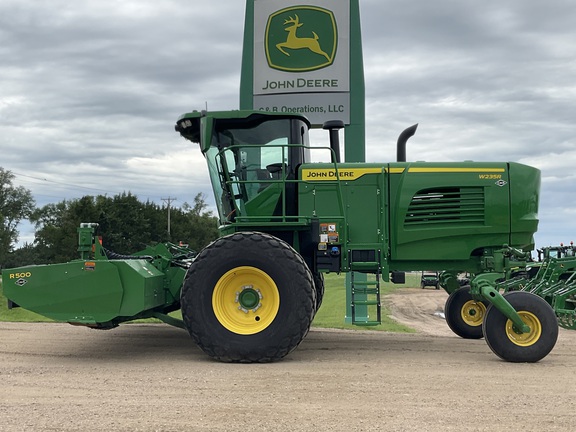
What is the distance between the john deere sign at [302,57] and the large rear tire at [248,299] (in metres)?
8.69

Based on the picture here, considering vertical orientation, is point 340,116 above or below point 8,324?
above

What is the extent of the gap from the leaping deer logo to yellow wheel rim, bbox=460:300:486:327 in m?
8.08

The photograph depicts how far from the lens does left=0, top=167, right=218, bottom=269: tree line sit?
6006cm

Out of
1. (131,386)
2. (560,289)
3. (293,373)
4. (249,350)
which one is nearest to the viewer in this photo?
(131,386)

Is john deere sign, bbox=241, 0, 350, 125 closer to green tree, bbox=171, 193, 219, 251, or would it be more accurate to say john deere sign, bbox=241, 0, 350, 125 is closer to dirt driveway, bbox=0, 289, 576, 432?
dirt driveway, bbox=0, 289, 576, 432

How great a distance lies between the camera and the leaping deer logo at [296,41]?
1560cm

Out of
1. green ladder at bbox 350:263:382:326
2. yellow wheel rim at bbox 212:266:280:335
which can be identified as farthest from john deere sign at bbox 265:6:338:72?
yellow wheel rim at bbox 212:266:280:335

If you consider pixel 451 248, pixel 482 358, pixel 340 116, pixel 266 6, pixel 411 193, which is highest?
pixel 266 6

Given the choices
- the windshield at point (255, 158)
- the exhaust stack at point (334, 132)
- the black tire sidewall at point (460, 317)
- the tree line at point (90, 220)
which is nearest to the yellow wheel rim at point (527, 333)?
the black tire sidewall at point (460, 317)

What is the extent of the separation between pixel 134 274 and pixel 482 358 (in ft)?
14.7

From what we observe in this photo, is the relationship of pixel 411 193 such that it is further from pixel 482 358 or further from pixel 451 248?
pixel 482 358

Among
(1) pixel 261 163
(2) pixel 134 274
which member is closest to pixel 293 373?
(2) pixel 134 274

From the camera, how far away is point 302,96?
15555mm

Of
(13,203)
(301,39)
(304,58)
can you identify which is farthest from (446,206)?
(13,203)
